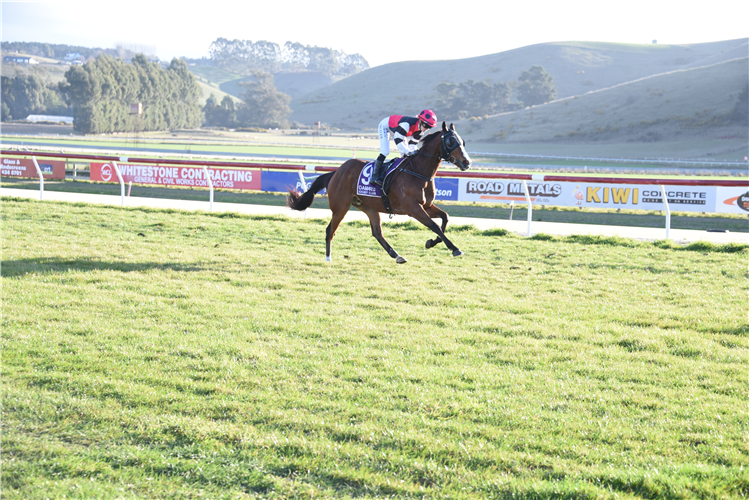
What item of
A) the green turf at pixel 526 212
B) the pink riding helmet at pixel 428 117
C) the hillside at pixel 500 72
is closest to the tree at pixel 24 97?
the hillside at pixel 500 72

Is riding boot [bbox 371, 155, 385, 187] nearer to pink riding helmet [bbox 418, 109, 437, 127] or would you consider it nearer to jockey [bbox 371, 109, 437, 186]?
jockey [bbox 371, 109, 437, 186]

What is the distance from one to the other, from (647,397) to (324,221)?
10009mm

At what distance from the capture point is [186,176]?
19250 millimetres

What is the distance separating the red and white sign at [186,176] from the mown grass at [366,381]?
417 inches

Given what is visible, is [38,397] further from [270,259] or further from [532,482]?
[270,259]

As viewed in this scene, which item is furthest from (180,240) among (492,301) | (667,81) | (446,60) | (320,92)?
(446,60)

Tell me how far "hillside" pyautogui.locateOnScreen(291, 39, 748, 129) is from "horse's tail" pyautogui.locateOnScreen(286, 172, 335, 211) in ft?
382

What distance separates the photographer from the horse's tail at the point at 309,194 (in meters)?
10.1

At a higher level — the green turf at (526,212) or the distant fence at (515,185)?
the distant fence at (515,185)

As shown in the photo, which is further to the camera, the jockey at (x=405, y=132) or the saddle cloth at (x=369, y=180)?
the saddle cloth at (x=369, y=180)

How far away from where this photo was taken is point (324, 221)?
44.5 feet

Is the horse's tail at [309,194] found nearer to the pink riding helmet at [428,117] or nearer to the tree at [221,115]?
the pink riding helmet at [428,117]

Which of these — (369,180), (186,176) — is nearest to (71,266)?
(369,180)

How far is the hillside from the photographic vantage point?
13900 centimetres
